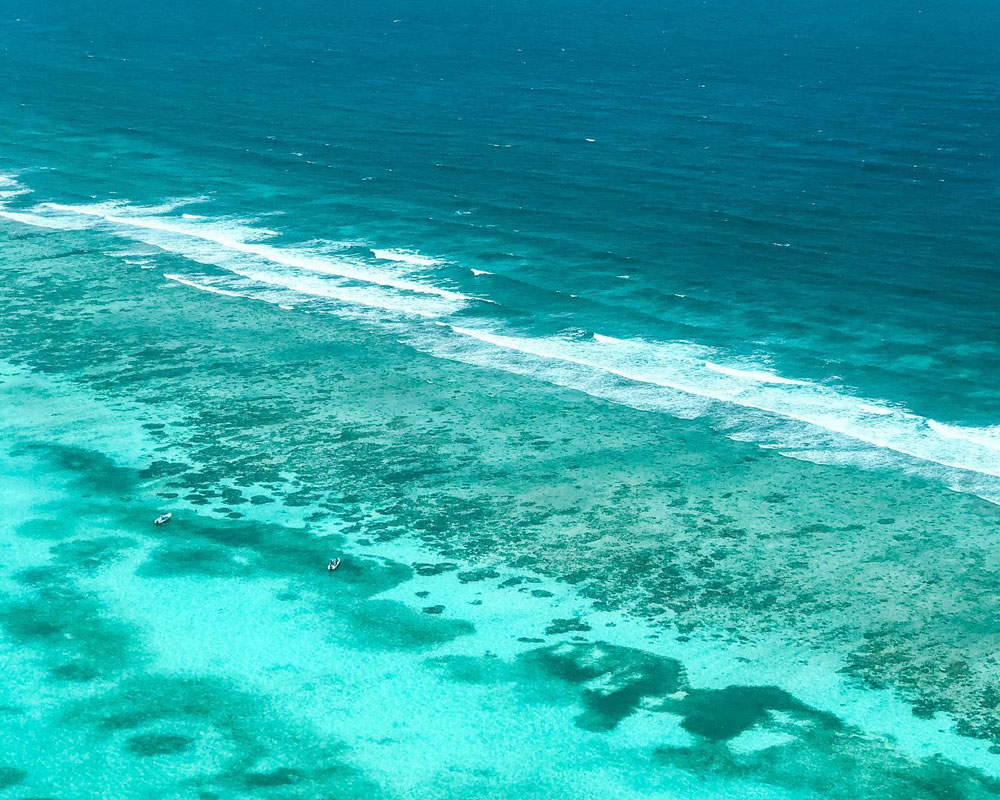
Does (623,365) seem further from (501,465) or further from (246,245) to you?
(246,245)

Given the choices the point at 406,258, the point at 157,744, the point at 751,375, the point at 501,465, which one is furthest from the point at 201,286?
the point at 157,744

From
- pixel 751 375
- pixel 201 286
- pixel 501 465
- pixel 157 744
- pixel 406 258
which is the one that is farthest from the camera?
pixel 406 258

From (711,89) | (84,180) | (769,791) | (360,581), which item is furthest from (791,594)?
(711,89)

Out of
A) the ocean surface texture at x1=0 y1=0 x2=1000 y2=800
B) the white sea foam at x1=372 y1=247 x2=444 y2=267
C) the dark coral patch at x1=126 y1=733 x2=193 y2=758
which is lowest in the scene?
the dark coral patch at x1=126 y1=733 x2=193 y2=758

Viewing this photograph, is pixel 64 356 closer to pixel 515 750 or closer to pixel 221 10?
pixel 515 750

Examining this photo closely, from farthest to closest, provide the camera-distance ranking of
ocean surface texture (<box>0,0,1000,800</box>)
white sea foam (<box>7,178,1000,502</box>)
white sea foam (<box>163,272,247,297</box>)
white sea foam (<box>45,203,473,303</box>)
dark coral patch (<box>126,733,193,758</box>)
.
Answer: white sea foam (<box>45,203,473,303</box>), white sea foam (<box>163,272,247,297</box>), white sea foam (<box>7,178,1000,502</box>), ocean surface texture (<box>0,0,1000,800</box>), dark coral patch (<box>126,733,193,758</box>)

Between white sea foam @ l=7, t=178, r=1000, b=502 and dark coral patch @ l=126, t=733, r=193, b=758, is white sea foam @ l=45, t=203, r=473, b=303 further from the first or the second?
Answer: dark coral patch @ l=126, t=733, r=193, b=758

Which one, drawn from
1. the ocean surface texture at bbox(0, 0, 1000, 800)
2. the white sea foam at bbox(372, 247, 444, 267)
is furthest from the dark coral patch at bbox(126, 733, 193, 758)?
the white sea foam at bbox(372, 247, 444, 267)

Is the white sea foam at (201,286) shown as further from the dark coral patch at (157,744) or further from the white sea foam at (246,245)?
the dark coral patch at (157,744)
